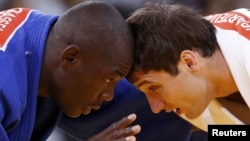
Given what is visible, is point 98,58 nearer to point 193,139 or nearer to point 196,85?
point 196,85

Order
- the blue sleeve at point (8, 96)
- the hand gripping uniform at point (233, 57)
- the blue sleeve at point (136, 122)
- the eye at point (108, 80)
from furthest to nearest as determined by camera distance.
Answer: the blue sleeve at point (136, 122) → the hand gripping uniform at point (233, 57) → the eye at point (108, 80) → the blue sleeve at point (8, 96)

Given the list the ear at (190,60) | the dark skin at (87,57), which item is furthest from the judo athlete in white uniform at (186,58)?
the dark skin at (87,57)

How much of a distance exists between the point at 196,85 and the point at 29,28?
1.49ft

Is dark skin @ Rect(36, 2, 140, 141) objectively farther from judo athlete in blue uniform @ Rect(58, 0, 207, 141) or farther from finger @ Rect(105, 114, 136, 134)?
judo athlete in blue uniform @ Rect(58, 0, 207, 141)

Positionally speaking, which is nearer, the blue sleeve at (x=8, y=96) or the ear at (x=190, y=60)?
the blue sleeve at (x=8, y=96)

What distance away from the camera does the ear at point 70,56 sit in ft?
6.21

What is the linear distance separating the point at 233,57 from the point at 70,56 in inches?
17.2

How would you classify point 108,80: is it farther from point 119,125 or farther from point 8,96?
point 8,96

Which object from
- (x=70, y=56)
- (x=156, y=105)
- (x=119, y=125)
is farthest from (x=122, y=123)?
(x=70, y=56)

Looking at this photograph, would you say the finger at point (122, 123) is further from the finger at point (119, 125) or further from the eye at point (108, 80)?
the eye at point (108, 80)

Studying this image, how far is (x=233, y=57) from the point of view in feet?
6.77

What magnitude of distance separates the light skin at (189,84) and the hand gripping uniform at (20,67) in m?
0.29

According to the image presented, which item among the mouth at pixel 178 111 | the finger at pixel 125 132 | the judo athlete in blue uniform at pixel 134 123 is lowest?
the judo athlete in blue uniform at pixel 134 123

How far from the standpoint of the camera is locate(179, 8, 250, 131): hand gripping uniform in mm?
2047
